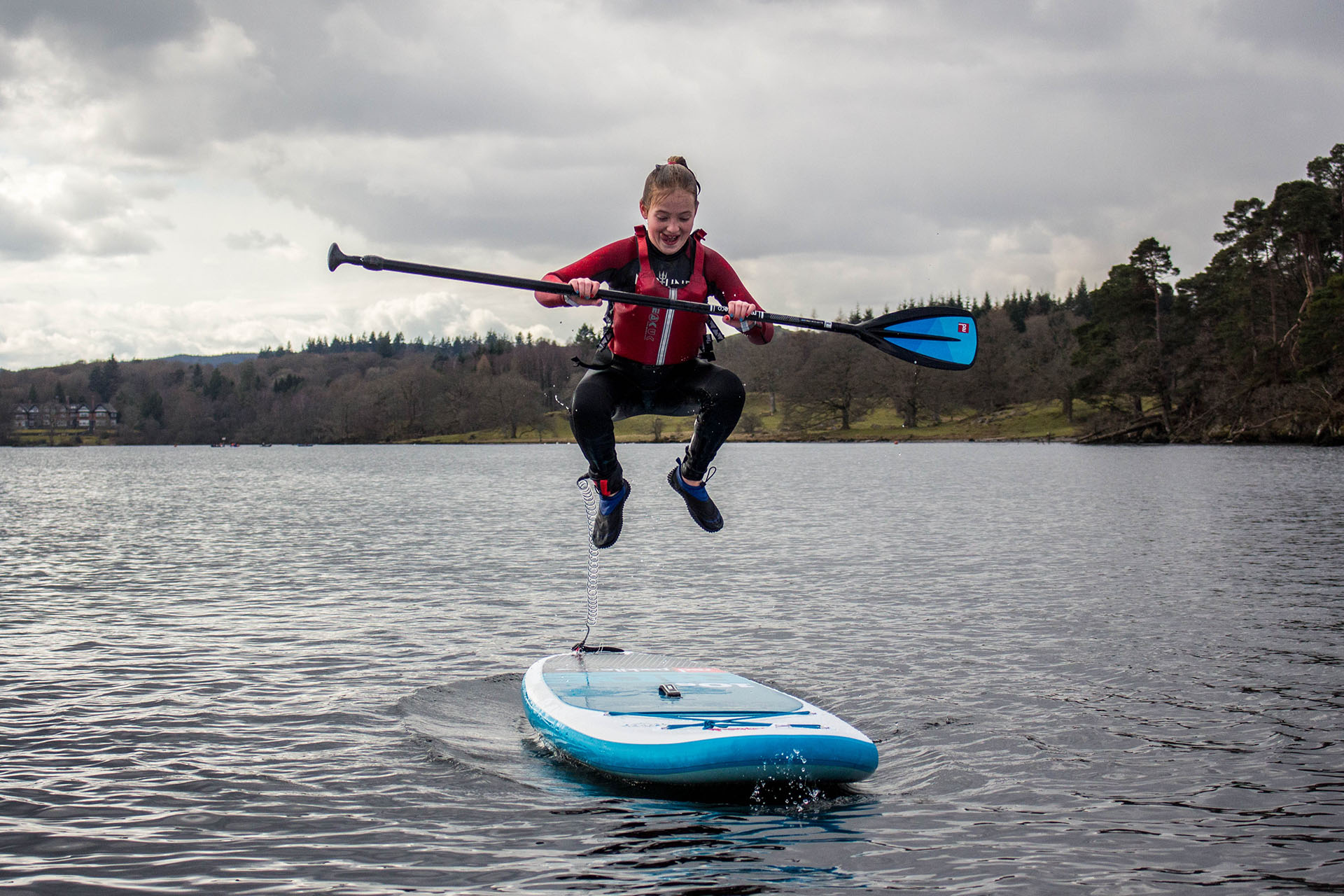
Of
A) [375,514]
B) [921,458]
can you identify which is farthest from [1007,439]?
[375,514]

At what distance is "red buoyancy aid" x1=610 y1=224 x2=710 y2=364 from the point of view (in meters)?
10.2

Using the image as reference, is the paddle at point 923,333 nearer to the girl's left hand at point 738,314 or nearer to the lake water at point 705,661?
the girl's left hand at point 738,314

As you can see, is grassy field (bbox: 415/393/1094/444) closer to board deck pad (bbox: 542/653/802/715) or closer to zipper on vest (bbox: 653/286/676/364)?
board deck pad (bbox: 542/653/802/715)

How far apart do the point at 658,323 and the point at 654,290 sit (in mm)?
301

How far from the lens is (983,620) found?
74.6 feet

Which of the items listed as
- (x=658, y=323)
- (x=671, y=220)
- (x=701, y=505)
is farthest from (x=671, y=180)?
(x=701, y=505)

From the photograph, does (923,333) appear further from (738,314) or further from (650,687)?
(650,687)

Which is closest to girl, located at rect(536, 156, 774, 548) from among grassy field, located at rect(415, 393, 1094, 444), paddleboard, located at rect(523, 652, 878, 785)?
paddleboard, located at rect(523, 652, 878, 785)

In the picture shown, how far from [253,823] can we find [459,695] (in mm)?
5721

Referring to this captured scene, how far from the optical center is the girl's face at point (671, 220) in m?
9.96

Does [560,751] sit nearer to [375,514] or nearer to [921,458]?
[375,514]

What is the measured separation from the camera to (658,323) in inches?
403

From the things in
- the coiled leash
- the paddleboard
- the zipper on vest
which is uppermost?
the zipper on vest

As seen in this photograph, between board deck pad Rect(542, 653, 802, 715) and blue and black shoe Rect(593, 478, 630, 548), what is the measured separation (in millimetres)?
A: 2193
